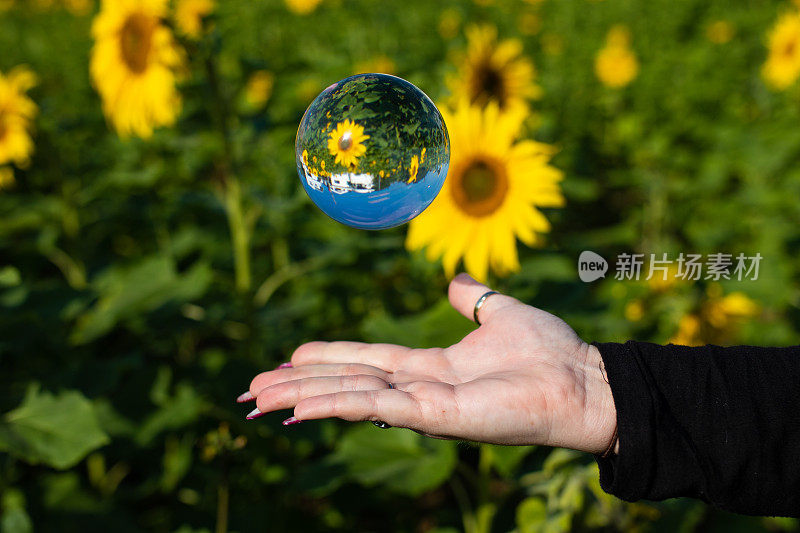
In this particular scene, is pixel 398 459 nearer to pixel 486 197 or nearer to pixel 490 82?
pixel 486 197

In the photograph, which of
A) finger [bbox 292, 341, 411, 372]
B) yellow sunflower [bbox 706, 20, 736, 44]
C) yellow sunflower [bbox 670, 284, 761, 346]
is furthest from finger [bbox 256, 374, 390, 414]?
yellow sunflower [bbox 706, 20, 736, 44]

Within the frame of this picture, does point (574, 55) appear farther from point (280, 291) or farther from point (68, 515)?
point (68, 515)

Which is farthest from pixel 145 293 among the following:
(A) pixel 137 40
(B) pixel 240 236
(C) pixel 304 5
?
(C) pixel 304 5

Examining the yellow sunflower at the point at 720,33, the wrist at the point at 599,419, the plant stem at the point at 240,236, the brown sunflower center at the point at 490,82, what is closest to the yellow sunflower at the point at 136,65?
the plant stem at the point at 240,236

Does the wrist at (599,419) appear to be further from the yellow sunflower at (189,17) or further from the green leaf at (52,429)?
the yellow sunflower at (189,17)

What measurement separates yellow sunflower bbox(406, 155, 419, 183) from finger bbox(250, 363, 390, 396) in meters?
0.46

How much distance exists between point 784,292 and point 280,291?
8.49ft

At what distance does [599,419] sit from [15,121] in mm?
2895

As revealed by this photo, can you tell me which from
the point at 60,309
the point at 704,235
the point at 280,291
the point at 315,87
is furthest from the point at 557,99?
the point at 60,309

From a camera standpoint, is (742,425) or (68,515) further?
(68,515)

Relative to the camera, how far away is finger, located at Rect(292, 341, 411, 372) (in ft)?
4.97

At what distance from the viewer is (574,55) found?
7898mm

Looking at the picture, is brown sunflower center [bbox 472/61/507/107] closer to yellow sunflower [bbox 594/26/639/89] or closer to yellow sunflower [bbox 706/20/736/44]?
yellow sunflower [bbox 594/26/639/89]

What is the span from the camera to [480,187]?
A: 2.37 m
